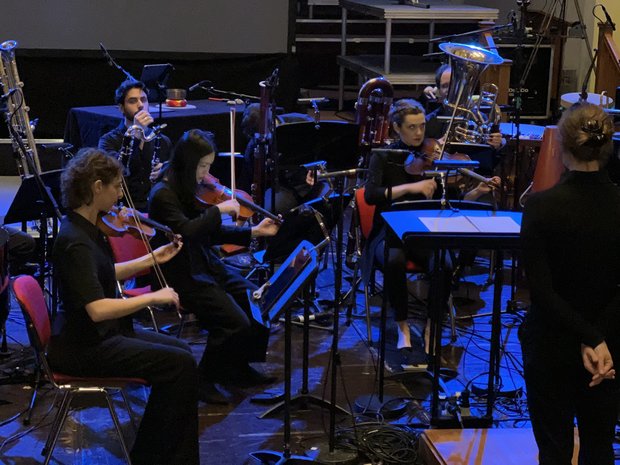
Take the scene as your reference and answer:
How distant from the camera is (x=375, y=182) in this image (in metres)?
5.14

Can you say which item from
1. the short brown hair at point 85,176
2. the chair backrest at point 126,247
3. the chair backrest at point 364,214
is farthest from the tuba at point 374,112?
the short brown hair at point 85,176

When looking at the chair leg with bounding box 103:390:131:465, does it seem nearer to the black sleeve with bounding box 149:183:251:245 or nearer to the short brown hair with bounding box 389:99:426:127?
the black sleeve with bounding box 149:183:251:245

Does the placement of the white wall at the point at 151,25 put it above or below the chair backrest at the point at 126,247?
above

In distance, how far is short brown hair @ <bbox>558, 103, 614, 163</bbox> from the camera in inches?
106

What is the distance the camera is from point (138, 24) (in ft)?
31.4

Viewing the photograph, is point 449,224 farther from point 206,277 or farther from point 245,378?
point 245,378

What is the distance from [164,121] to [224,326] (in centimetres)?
340

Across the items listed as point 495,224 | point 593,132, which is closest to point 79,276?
point 495,224

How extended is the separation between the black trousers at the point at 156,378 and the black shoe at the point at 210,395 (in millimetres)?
759

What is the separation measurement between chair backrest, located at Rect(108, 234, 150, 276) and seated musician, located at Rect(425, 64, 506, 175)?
2.04 metres

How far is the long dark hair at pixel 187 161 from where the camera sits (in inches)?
181

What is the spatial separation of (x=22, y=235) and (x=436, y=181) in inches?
99.8

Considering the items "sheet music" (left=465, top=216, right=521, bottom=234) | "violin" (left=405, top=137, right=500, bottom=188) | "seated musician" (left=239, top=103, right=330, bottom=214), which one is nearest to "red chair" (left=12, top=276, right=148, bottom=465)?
"sheet music" (left=465, top=216, right=521, bottom=234)

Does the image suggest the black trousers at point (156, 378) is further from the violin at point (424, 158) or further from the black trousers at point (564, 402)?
the violin at point (424, 158)
